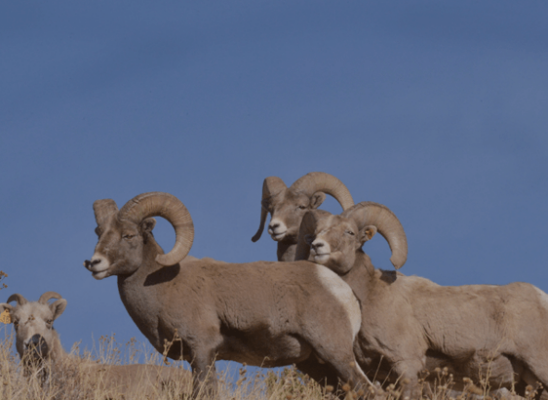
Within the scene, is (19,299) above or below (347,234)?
below

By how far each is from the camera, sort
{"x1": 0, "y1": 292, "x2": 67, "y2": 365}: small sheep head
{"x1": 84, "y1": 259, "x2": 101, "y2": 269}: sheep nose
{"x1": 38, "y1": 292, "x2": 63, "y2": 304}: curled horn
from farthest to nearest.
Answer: {"x1": 38, "y1": 292, "x2": 63, "y2": 304}: curled horn, {"x1": 0, "y1": 292, "x2": 67, "y2": 365}: small sheep head, {"x1": 84, "y1": 259, "x2": 101, "y2": 269}: sheep nose

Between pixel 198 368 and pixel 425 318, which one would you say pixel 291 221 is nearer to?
pixel 425 318

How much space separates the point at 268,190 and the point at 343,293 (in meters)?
4.72

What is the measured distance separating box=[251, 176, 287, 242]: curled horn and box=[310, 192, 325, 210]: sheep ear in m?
0.61

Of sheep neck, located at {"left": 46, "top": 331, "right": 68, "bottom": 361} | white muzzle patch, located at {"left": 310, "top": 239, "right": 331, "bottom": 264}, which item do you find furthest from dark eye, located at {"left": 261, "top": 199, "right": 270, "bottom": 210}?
sheep neck, located at {"left": 46, "top": 331, "right": 68, "bottom": 361}

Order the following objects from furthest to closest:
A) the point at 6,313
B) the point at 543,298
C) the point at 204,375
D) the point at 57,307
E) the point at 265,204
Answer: the point at 265,204 < the point at 57,307 < the point at 6,313 < the point at 543,298 < the point at 204,375

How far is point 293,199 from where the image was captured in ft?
44.9

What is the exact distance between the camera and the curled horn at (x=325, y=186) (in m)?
13.9

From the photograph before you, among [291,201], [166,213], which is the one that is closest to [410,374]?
[166,213]

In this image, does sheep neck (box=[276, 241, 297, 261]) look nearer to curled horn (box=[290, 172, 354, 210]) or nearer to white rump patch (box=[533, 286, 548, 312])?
curled horn (box=[290, 172, 354, 210])

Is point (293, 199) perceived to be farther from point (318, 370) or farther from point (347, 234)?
point (318, 370)

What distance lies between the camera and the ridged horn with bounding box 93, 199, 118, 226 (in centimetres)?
984

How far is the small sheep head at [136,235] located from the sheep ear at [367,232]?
8.60 feet

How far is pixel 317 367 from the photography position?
1030cm
